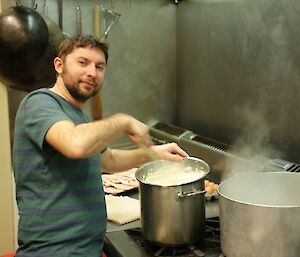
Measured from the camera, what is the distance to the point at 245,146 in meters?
1.96

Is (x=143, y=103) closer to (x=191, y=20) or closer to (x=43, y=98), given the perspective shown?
Answer: (x=191, y=20)

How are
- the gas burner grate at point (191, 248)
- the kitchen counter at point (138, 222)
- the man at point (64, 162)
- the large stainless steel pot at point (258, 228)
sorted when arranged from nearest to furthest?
the large stainless steel pot at point (258, 228), the man at point (64, 162), the gas burner grate at point (191, 248), the kitchen counter at point (138, 222)

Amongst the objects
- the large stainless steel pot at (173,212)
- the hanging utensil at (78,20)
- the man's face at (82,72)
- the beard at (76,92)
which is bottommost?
the large stainless steel pot at (173,212)

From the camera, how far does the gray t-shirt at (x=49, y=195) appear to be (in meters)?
1.31

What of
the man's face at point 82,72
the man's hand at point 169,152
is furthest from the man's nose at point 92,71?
the man's hand at point 169,152

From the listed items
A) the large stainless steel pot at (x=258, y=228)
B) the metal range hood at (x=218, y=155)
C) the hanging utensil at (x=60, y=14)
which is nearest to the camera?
the large stainless steel pot at (x=258, y=228)

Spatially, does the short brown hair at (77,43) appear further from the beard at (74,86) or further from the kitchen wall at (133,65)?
the kitchen wall at (133,65)

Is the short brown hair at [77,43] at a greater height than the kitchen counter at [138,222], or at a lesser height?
greater

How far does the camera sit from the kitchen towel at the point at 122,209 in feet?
5.40

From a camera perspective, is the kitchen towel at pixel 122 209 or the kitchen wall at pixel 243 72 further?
the kitchen wall at pixel 243 72

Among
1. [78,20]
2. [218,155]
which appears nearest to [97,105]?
[78,20]

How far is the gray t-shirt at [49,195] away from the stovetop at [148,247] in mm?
86

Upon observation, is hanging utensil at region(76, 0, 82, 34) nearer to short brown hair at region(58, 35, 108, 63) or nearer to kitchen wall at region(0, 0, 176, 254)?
kitchen wall at region(0, 0, 176, 254)

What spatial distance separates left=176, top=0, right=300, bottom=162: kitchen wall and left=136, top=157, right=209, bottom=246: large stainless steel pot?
588 mm
